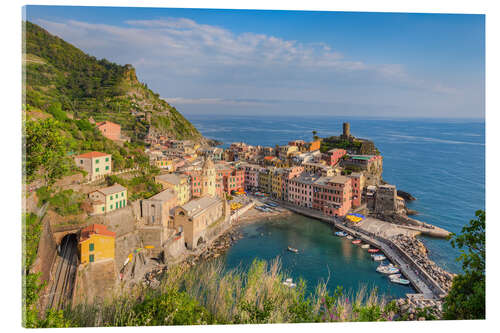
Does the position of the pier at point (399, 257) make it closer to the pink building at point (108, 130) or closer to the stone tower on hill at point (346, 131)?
the stone tower on hill at point (346, 131)

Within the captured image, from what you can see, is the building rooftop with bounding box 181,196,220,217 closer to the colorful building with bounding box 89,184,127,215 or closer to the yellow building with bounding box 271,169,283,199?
the colorful building with bounding box 89,184,127,215

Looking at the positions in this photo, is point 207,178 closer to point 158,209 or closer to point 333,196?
point 158,209

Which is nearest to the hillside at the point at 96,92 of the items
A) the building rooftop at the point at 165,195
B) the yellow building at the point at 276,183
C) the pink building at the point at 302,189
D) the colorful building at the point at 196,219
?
the building rooftop at the point at 165,195

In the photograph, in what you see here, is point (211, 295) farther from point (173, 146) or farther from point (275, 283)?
point (173, 146)

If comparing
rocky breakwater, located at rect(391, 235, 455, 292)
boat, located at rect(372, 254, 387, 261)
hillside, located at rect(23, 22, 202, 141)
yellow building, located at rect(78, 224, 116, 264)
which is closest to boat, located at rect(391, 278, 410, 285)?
rocky breakwater, located at rect(391, 235, 455, 292)

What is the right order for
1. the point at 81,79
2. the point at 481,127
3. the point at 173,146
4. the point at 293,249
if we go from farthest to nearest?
the point at 173,146, the point at 81,79, the point at 293,249, the point at 481,127
